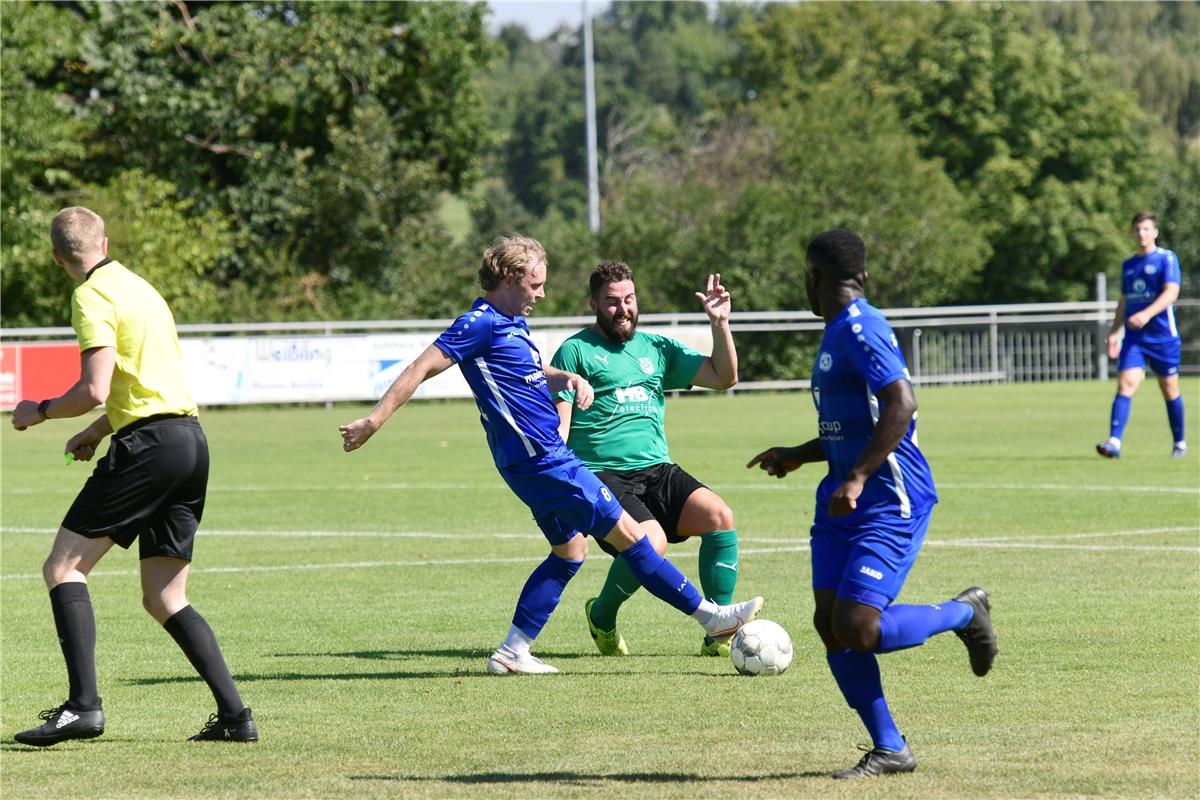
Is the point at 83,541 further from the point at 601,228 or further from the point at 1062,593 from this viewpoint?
the point at 601,228

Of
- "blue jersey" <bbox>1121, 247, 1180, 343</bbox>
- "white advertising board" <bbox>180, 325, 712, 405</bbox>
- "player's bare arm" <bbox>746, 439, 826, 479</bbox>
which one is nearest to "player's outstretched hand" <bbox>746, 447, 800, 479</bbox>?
"player's bare arm" <bbox>746, 439, 826, 479</bbox>

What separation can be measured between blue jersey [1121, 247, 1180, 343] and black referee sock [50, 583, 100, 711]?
1348cm

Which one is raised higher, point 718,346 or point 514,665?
point 718,346

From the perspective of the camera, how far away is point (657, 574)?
7.71 m

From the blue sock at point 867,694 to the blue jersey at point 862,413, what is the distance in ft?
1.46

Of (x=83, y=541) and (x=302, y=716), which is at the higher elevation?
(x=83, y=541)

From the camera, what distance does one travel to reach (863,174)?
49562 millimetres

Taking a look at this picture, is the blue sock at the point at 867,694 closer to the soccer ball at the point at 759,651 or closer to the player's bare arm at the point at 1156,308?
the soccer ball at the point at 759,651

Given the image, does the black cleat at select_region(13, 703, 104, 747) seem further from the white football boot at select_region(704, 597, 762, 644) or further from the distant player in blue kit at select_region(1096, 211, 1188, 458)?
the distant player in blue kit at select_region(1096, 211, 1188, 458)

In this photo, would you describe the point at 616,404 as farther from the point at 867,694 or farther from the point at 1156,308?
the point at 1156,308

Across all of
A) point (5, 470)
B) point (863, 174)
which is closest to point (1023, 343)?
point (863, 174)

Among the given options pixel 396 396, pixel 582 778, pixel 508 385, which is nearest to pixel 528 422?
pixel 508 385

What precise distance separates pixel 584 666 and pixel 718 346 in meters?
1.65

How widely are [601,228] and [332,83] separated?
8035 mm
